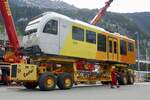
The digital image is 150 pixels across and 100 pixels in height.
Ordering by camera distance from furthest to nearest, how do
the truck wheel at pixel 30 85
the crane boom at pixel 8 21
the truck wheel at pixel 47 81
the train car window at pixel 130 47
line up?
the train car window at pixel 130 47 < the crane boom at pixel 8 21 < the truck wheel at pixel 30 85 < the truck wheel at pixel 47 81

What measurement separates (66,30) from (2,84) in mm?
7342

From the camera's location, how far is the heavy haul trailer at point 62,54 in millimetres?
21172

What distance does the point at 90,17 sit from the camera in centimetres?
13038

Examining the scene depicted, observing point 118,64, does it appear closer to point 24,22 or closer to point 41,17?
point 41,17

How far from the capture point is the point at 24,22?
95.1m

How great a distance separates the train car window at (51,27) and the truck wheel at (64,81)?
Result: 2.23 metres

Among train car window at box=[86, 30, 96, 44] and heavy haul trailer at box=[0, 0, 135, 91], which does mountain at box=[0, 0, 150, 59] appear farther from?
train car window at box=[86, 30, 96, 44]

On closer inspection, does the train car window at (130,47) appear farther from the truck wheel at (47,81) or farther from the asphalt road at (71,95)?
the asphalt road at (71,95)

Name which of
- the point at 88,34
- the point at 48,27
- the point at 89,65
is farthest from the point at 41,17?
the point at 89,65

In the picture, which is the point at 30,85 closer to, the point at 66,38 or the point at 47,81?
the point at 47,81

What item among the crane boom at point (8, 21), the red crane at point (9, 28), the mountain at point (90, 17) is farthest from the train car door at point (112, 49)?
the mountain at point (90, 17)

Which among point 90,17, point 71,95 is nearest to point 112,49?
point 71,95

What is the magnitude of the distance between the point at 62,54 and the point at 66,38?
0.86 meters

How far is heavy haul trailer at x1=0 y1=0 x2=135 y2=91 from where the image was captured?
2117cm
